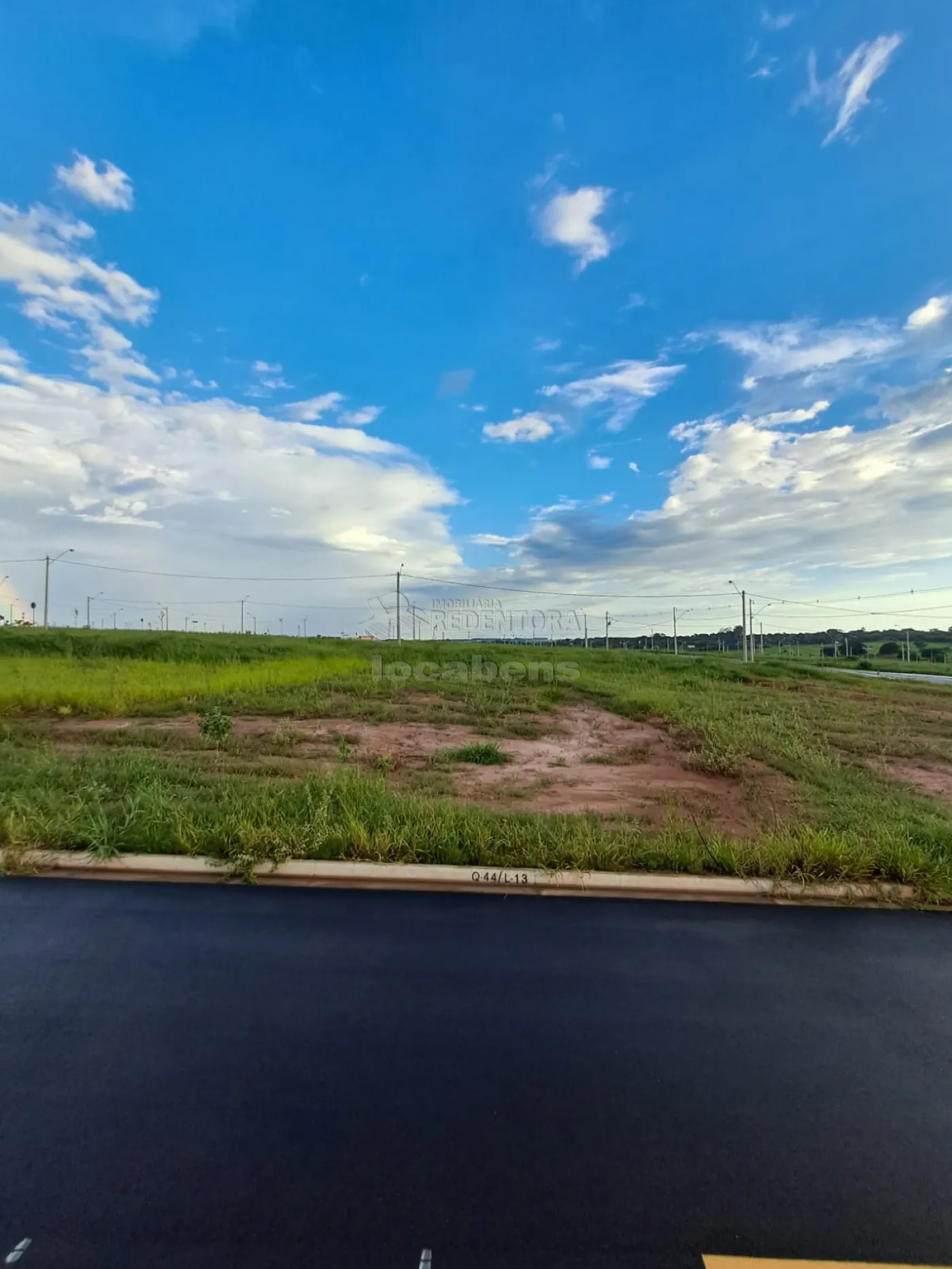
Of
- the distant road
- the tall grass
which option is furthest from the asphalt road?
the distant road

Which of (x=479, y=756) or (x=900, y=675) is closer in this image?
(x=479, y=756)

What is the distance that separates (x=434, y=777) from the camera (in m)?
6.28

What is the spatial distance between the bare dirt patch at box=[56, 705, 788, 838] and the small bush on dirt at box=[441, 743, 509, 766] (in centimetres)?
11

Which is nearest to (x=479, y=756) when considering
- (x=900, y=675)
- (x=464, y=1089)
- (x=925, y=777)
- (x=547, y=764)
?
(x=547, y=764)

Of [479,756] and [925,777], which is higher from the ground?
[479,756]

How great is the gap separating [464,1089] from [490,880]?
1613 mm

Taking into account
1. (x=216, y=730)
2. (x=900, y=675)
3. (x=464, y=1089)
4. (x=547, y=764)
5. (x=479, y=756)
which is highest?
(x=216, y=730)

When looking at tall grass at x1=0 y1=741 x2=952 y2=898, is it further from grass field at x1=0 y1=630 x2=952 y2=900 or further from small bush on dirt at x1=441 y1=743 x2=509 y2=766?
small bush on dirt at x1=441 y1=743 x2=509 y2=766

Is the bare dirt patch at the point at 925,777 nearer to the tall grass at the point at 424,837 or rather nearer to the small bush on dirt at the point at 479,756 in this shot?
the tall grass at the point at 424,837

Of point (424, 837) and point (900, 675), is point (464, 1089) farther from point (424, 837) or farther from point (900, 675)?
point (900, 675)

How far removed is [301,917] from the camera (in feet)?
10.3

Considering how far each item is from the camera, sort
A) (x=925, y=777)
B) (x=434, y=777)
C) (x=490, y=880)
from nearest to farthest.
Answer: (x=490, y=880), (x=434, y=777), (x=925, y=777)

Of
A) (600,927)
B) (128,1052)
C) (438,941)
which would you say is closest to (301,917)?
(438,941)

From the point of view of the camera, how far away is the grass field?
389 centimetres
